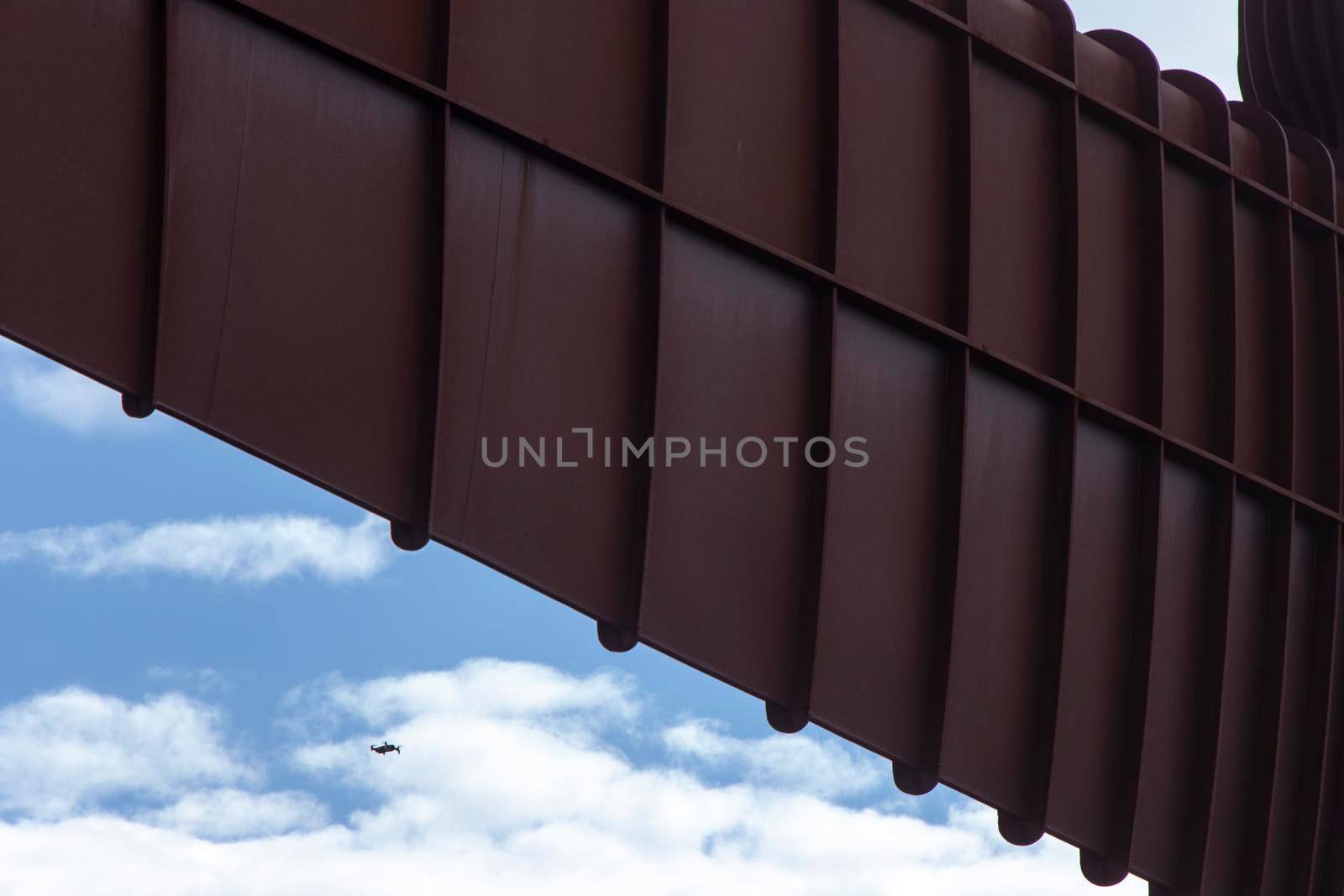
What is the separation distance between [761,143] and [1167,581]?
6693 mm

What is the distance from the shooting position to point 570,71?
1180cm

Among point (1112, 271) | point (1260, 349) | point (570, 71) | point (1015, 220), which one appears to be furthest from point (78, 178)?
point (1260, 349)

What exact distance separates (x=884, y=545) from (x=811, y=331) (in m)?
2.16

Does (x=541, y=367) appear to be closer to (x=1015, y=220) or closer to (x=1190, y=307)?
(x=1015, y=220)

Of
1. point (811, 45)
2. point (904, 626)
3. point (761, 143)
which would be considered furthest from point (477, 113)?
point (904, 626)

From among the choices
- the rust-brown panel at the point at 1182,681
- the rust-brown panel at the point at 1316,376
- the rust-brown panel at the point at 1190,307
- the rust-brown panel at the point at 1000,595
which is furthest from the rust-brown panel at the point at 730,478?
the rust-brown panel at the point at 1316,376

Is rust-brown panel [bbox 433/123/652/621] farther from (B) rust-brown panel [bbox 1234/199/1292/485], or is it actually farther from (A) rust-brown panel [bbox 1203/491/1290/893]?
(A) rust-brown panel [bbox 1203/491/1290/893]

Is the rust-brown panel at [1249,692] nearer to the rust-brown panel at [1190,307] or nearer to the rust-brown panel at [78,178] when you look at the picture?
the rust-brown panel at [1190,307]

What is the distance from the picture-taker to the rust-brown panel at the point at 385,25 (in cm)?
1052

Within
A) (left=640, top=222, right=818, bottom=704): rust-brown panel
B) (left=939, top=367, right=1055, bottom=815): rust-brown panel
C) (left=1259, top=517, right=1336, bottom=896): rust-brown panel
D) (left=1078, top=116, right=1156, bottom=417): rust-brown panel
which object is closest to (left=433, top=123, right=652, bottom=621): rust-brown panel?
(left=640, top=222, right=818, bottom=704): rust-brown panel

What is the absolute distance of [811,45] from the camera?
1337 cm

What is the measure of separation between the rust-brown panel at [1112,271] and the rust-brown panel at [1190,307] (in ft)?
1.13

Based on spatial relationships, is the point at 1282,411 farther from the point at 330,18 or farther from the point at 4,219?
the point at 4,219

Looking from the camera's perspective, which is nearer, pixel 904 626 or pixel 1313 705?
pixel 904 626
